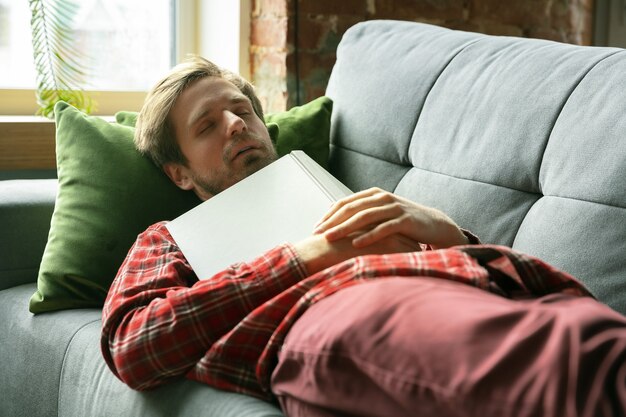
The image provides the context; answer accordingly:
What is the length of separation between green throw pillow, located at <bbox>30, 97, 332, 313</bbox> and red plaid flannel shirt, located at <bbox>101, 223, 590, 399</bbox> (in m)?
0.30

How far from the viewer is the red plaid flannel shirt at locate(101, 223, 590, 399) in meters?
1.03

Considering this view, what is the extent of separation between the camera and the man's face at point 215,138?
1635mm

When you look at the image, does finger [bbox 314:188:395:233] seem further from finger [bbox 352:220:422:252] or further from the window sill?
the window sill

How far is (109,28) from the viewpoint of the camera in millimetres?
2570

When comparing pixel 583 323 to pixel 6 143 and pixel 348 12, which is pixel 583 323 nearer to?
pixel 6 143

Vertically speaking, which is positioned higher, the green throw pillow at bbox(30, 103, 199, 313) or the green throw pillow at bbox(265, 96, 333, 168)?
the green throw pillow at bbox(265, 96, 333, 168)

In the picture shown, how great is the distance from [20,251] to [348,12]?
1.19 metres

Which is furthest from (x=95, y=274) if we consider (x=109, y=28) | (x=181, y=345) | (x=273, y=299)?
(x=109, y=28)

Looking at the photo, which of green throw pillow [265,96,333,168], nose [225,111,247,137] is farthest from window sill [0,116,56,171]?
nose [225,111,247,137]

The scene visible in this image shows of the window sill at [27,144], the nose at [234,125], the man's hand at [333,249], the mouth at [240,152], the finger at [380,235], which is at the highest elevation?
the nose at [234,125]

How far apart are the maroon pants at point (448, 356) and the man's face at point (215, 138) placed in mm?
706

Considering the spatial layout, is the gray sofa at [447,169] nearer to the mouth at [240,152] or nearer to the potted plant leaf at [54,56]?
the mouth at [240,152]

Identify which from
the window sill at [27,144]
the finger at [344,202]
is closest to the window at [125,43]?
the window sill at [27,144]

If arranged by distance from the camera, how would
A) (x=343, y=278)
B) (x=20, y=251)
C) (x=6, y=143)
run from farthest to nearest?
1. (x=6, y=143)
2. (x=20, y=251)
3. (x=343, y=278)
